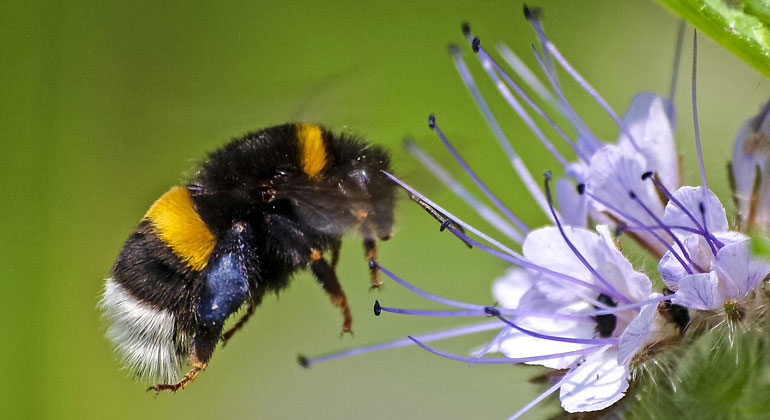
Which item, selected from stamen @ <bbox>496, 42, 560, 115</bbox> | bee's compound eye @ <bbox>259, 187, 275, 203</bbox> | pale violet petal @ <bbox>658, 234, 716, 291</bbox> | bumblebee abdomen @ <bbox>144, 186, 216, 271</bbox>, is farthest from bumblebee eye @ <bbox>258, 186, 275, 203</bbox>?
pale violet petal @ <bbox>658, 234, 716, 291</bbox>

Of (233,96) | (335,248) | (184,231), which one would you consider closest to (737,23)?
(335,248)

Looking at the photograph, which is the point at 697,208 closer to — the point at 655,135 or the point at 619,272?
the point at 619,272

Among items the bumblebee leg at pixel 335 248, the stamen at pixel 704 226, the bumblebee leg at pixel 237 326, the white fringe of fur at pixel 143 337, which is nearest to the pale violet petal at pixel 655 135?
the stamen at pixel 704 226

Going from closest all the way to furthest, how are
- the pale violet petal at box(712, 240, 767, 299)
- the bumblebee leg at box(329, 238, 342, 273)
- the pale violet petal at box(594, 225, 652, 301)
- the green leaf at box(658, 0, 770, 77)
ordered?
the green leaf at box(658, 0, 770, 77), the pale violet petal at box(712, 240, 767, 299), the pale violet petal at box(594, 225, 652, 301), the bumblebee leg at box(329, 238, 342, 273)

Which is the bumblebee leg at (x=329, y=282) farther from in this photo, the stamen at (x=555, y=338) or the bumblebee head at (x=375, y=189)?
the stamen at (x=555, y=338)

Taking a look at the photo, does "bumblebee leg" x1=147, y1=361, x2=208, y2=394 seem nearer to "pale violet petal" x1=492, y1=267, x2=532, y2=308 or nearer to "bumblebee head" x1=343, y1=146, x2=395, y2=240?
"bumblebee head" x1=343, y1=146, x2=395, y2=240

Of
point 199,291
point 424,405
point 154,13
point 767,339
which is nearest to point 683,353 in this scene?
point 767,339
